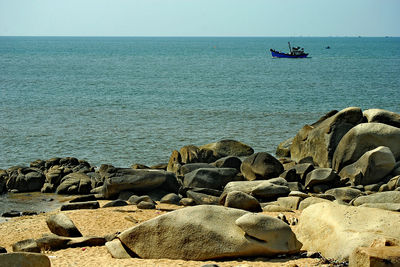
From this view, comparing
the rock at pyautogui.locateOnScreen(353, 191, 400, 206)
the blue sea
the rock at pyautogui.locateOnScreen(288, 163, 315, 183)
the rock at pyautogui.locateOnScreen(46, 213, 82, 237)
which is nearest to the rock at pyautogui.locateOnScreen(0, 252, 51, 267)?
the rock at pyautogui.locateOnScreen(46, 213, 82, 237)

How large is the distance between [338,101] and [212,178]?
30.2 meters

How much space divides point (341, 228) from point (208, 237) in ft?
8.22

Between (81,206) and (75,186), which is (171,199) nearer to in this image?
(81,206)

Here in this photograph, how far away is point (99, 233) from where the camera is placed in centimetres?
1430

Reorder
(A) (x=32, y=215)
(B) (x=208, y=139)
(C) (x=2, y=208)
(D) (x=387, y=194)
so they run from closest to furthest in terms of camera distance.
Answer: (D) (x=387, y=194) → (A) (x=32, y=215) → (C) (x=2, y=208) → (B) (x=208, y=139)

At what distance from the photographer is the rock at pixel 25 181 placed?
69.0ft

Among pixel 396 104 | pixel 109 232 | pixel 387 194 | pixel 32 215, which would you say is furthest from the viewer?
pixel 396 104

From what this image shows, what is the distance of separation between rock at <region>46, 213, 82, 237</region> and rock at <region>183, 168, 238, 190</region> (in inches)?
243

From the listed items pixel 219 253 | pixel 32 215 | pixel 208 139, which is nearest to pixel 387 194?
pixel 219 253

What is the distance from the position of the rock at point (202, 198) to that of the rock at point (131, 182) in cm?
151

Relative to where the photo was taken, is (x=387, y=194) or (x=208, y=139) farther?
(x=208, y=139)

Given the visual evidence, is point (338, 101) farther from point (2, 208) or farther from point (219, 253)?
point (219, 253)

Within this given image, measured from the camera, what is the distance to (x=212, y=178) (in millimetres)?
19625

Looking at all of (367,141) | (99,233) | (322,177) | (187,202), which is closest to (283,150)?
(367,141)
